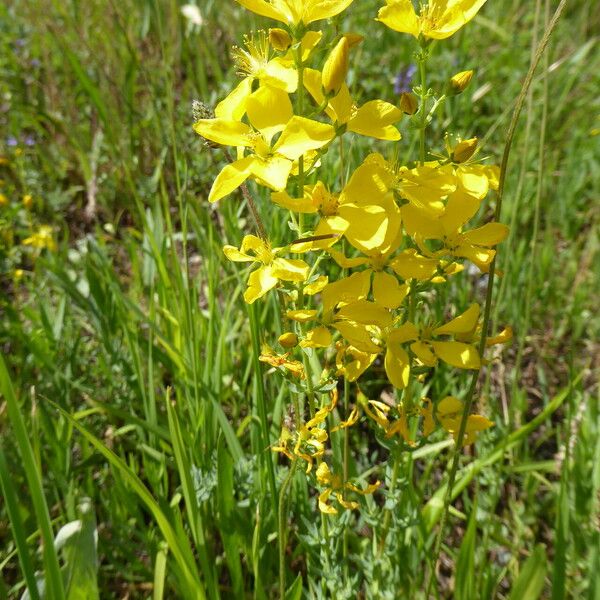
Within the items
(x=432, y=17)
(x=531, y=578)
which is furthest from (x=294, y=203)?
(x=531, y=578)

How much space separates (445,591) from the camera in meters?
1.52

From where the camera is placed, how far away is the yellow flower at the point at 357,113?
0.87 meters

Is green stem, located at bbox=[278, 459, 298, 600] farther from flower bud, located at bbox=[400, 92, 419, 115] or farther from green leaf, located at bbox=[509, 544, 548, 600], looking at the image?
flower bud, located at bbox=[400, 92, 419, 115]

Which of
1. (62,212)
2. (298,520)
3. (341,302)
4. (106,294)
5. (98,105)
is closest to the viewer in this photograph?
(341,302)

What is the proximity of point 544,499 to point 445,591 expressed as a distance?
1.29 ft

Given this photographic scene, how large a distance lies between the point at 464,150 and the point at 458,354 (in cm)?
32

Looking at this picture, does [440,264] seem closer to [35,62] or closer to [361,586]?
[361,586]

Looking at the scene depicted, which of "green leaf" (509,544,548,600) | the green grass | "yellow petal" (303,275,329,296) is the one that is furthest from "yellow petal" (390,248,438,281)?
"green leaf" (509,544,548,600)

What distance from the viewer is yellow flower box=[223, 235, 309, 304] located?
856 millimetres

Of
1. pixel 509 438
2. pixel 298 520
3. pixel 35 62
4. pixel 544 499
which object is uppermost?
pixel 35 62

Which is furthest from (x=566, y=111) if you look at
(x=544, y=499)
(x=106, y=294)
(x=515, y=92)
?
(x=106, y=294)

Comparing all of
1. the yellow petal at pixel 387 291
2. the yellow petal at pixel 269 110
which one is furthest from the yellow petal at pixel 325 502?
the yellow petal at pixel 269 110

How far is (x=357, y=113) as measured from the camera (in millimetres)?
875

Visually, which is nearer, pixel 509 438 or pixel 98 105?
pixel 509 438
